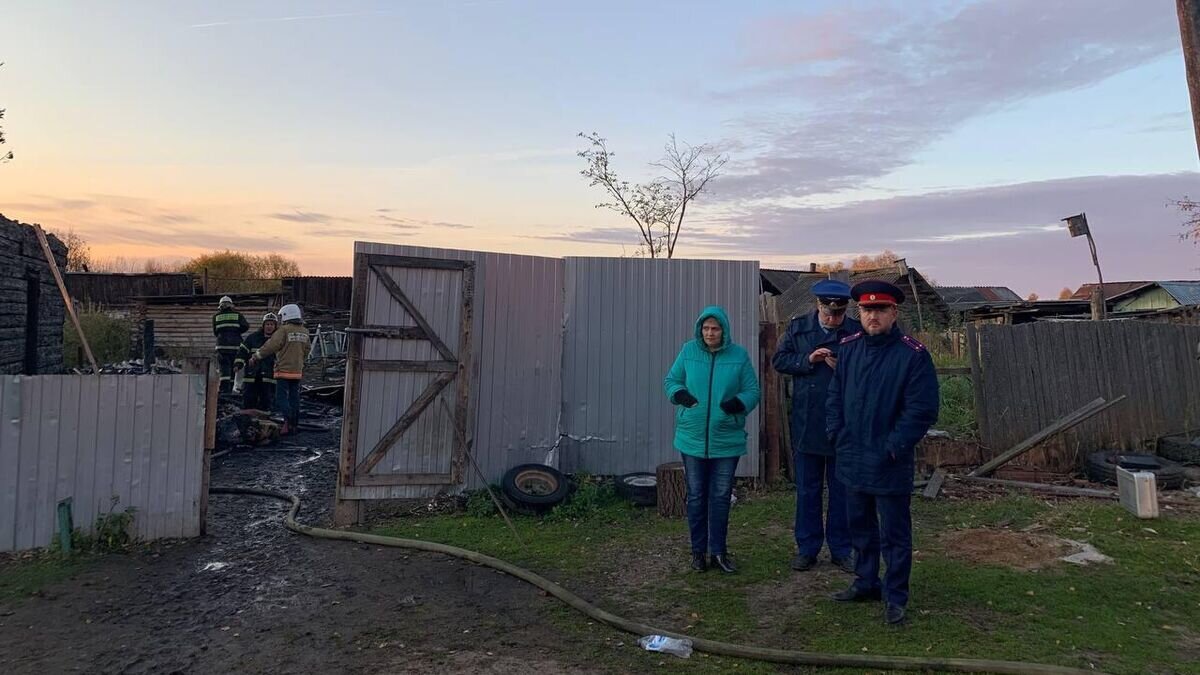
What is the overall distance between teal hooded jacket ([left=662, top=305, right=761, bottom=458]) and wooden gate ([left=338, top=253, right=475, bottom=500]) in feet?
8.08

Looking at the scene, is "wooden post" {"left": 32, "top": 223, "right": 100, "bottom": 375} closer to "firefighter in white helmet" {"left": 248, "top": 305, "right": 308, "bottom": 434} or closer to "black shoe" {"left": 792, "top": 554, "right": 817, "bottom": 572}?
"firefighter in white helmet" {"left": 248, "top": 305, "right": 308, "bottom": 434}

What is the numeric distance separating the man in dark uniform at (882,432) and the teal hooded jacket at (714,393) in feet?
2.62

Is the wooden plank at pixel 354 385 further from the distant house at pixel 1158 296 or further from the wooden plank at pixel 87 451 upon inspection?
the distant house at pixel 1158 296

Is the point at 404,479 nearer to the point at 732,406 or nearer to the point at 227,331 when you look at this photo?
the point at 732,406

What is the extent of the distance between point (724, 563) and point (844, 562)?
0.85 m

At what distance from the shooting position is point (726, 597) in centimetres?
476

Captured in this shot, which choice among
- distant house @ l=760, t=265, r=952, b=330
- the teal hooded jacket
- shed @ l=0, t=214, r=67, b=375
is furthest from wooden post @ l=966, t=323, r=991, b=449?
distant house @ l=760, t=265, r=952, b=330

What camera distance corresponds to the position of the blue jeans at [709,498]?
17.0 feet

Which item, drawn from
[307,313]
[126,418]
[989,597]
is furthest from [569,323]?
[307,313]

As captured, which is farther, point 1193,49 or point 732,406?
point 1193,49

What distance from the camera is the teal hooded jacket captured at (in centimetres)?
515

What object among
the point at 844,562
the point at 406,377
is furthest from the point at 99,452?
the point at 844,562

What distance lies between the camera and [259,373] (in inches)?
443

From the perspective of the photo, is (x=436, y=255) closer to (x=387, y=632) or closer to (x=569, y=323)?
(x=569, y=323)
